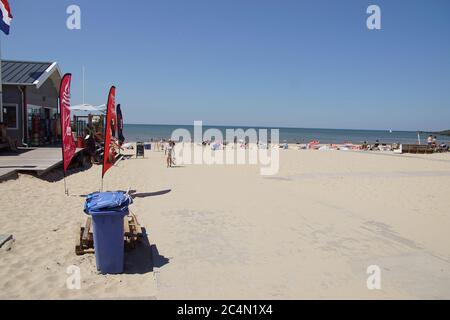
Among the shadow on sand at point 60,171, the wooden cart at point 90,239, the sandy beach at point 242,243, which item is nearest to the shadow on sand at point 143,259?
the sandy beach at point 242,243

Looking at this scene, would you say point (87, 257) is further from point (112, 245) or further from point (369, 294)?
point (369, 294)

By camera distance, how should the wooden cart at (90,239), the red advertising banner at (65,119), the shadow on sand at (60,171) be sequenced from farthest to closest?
the shadow on sand at (60,171) < the red advertising banner at (65,119) < the wooden cart at (90,239)

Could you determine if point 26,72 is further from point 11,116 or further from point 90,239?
point 90,239

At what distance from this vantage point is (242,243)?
223 inches

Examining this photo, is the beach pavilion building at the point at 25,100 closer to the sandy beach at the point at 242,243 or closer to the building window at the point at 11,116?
the building window at the point at 11,116

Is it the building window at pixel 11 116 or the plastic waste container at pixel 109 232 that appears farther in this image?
the building window at pixel 11 116

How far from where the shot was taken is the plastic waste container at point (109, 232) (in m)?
4.29

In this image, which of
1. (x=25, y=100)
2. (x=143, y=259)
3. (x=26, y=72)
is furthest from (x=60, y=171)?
(x=143, y=259)

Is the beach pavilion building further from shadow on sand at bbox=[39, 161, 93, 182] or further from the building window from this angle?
shadow on sand at bbox=[39, 161, 93, 182]

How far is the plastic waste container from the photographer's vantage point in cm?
429

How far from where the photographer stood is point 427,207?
8.53 metres

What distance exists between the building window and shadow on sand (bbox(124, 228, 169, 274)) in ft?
47.2
